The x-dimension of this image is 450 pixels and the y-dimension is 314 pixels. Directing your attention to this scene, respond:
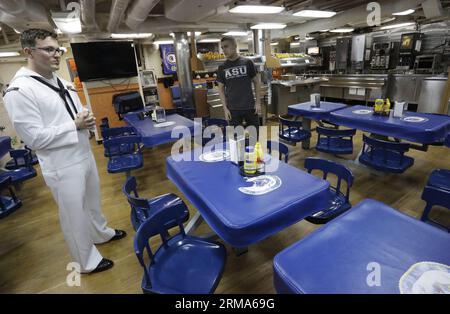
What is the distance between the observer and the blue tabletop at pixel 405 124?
2537mm

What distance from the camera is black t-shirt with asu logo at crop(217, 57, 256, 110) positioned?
324 centimetres

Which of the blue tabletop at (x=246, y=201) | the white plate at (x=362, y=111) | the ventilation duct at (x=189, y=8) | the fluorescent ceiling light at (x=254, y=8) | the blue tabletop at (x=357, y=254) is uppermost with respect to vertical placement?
the ventilation duct at (x=189, y=8)

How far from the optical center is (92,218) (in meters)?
2.26

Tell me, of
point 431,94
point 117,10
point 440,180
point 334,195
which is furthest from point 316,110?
point 431,94

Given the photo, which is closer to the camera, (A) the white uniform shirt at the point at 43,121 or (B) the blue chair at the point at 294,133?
(A) the white uniform shirt at the point at 43,121

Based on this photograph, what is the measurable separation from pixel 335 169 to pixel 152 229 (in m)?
1.47

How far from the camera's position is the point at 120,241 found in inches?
97.7

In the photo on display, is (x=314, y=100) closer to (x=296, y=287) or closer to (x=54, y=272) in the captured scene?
(x=296, y=287)

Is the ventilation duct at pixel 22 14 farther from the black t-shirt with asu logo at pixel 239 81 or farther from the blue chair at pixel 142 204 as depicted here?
the blue chair at pixel 142 204

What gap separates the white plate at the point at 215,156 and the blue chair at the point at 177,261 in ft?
2.03

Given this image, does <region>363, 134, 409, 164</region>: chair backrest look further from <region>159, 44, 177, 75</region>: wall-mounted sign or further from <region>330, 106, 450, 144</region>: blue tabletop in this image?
<region>159, 44, 177, 75</region>: wall-mounted sign

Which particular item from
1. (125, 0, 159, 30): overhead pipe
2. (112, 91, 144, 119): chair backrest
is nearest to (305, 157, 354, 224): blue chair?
(125, 0, 159, 30): overhead pipe

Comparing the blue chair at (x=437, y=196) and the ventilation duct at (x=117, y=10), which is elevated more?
the ventilation duct at (x=117, y=10)

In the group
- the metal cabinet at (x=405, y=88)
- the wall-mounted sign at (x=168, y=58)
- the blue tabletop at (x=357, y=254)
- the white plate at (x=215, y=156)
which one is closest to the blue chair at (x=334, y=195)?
the blue tabletop at (x=357, y=254)
